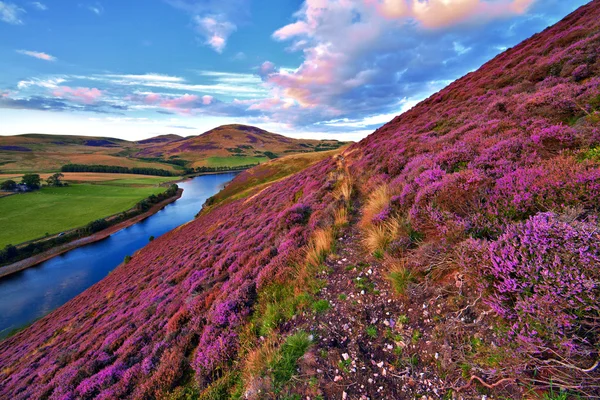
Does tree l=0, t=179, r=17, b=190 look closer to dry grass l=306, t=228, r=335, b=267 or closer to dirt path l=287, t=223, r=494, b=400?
dry grass l=306, t=228, r=335, b=267

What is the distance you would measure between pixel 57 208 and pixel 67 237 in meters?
33.5

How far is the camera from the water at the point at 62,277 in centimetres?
3847

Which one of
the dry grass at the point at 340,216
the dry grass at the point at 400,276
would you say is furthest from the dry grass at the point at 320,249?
the dry grass at the point at 400,276

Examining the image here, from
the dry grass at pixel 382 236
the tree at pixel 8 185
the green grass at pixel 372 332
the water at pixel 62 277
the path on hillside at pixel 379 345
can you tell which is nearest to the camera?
the path on hillside at pixel 379 345

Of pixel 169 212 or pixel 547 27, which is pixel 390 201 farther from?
pixel 169 212

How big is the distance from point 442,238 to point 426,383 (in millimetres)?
2653

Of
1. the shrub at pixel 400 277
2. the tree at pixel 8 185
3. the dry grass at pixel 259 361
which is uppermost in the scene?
the shrub at pixel 400 277

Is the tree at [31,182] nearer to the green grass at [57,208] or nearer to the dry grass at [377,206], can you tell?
the green grass at [57,208]

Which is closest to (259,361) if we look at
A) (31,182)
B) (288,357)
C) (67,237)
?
(288,357)

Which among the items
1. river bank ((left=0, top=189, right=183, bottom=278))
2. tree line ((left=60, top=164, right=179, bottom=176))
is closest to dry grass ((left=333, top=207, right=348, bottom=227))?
river bank ((left=0, top=189, right=183, bottom=278))

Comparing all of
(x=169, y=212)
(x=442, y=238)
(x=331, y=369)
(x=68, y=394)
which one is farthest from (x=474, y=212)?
(x=169, y=212)

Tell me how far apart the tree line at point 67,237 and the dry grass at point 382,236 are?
274ft

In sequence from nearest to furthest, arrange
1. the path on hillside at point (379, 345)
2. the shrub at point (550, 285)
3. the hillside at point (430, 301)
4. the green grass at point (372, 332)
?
the shrub at point (550, 285)
the hillside at point (430, 301)
the path on hillside at point (379, 345)
the green grass at point (372, 332)

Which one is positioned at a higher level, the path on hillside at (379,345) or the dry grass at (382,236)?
the dry grass at (382,236)
